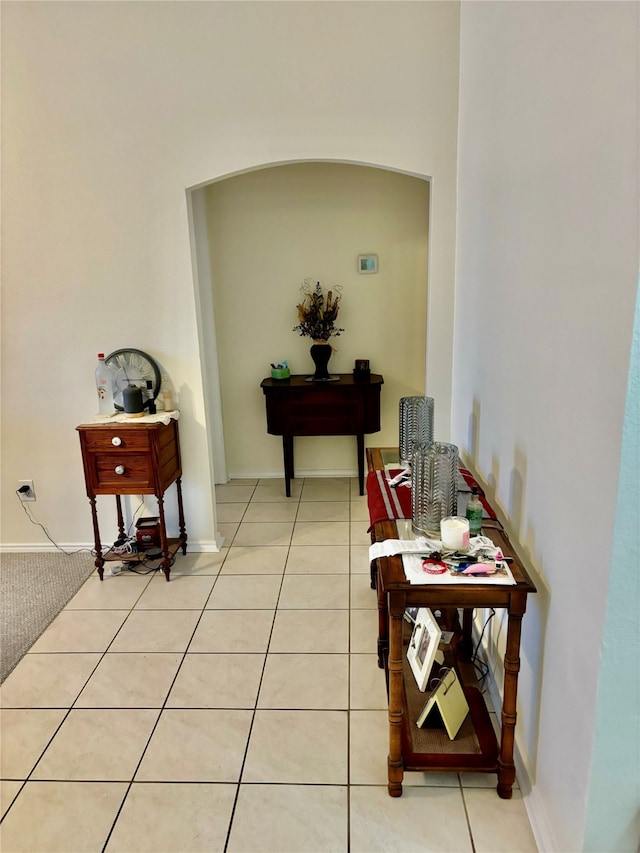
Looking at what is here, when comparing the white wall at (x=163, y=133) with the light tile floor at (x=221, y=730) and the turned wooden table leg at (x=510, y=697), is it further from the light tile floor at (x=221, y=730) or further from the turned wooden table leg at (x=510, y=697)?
the turned wooden table leg at (x=510, y=697)

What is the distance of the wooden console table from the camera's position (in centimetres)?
402

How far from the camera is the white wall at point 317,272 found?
4102 millimetres

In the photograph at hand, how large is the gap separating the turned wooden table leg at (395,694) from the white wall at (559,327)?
0.39m

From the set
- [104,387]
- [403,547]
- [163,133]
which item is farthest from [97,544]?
[163,133]

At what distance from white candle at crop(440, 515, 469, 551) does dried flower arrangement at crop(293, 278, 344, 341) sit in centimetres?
255

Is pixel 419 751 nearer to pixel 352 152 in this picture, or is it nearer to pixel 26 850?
pixel 26 850

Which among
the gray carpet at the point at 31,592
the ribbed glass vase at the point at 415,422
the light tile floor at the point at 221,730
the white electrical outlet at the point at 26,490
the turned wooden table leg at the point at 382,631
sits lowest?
the light tile floor at the point at 221,730

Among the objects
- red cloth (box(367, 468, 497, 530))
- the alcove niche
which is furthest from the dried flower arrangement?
red cloth (box(367, 468, 497, 530))

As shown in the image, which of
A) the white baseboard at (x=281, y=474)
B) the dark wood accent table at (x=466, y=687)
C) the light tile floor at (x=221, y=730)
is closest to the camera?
the dark wood accent table at (x=466, y=687)

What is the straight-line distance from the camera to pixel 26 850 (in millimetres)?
1677

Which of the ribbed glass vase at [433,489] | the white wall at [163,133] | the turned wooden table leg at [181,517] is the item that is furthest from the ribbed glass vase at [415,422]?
the turned wooden table leg at [181,517]

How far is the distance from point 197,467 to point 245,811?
1879 mm

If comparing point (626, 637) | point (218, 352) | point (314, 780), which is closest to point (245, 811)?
point (314, 780)

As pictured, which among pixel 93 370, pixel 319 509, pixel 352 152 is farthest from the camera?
pixel 319 509
